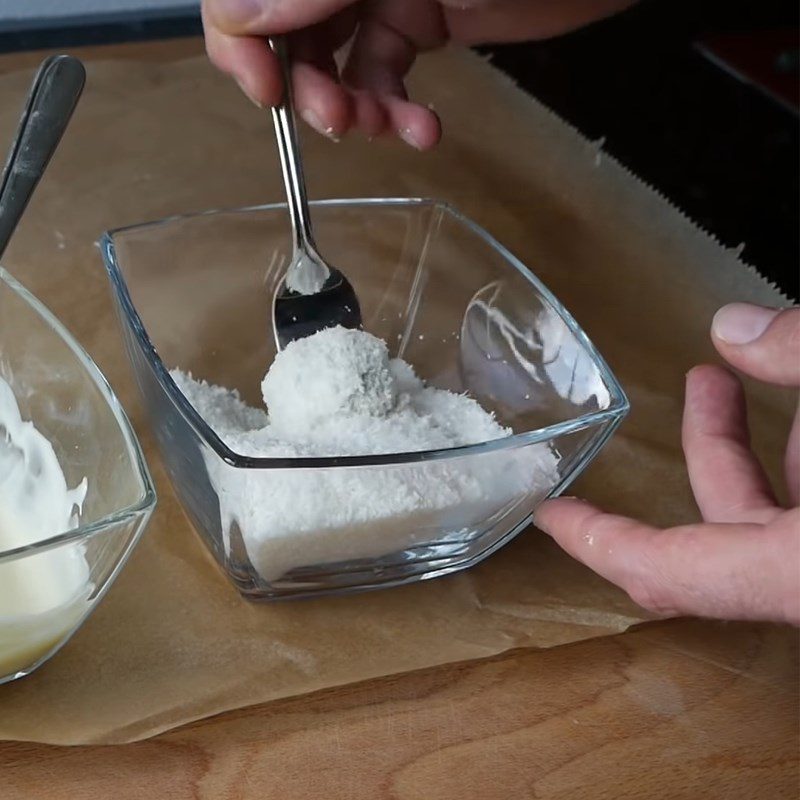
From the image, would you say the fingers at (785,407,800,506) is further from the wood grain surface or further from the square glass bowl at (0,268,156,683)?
the square glass bowl at (0,268,156,683)

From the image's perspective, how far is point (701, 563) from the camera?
42cm

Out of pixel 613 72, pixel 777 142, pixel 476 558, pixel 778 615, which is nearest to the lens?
pixel 778 615

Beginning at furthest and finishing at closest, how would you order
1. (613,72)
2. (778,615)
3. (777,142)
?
1. (613,72)
2. (777,142)
3. (778,615)

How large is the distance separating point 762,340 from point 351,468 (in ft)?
0.58

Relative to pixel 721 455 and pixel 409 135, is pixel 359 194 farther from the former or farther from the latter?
pixel 721 455

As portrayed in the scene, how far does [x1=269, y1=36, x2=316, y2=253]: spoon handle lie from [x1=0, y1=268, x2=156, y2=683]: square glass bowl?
0.15 meters

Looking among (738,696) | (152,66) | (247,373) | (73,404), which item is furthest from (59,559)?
(152,66)

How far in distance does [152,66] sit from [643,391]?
54 centimetres

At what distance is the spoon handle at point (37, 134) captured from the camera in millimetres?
520

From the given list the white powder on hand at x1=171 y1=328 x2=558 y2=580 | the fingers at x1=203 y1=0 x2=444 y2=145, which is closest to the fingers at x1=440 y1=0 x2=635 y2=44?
the fingers at x1=203 y1=0 x2=444 y2=145

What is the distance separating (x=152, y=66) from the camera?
94 centimetres

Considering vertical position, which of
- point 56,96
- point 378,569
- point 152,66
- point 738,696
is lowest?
point 738,696

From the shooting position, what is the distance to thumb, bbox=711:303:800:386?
1.41ft

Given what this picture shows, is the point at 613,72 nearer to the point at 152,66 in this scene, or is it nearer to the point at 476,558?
the point at 152,66
